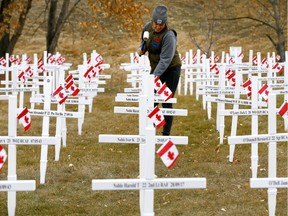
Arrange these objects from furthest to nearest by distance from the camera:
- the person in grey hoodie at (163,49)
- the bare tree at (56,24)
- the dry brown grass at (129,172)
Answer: the bare tree at (56,24), the person in grey hoodie at (163,49), the dry brown grass at (129,172)

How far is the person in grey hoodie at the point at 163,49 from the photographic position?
11.3 meters

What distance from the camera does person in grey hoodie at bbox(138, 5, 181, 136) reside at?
443 inches

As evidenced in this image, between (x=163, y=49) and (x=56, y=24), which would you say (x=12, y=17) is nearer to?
(x=56, y=24)

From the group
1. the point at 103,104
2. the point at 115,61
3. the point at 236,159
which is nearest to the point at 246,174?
the point at 236,159

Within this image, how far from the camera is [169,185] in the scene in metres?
6.33

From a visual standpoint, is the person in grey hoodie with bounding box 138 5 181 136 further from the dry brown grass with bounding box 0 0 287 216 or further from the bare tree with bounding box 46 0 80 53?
the bare tree with bounding box 46 0 80 53

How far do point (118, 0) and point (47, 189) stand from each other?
17085 millimetres

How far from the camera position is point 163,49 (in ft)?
37.3

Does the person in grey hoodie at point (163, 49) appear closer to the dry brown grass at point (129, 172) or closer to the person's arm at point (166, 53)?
the person's arm at point (166, 53)

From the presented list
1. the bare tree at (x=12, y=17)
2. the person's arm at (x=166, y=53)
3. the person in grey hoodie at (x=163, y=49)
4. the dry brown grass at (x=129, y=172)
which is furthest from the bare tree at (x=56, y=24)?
the person's arm at (x=166, y=53)

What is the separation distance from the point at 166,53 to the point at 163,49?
0.28 feet

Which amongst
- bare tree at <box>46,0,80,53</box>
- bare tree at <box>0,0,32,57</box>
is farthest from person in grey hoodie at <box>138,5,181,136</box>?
bare tree at <box>46,0,80,53</box>

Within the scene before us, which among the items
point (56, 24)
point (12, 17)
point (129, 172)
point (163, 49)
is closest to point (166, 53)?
point (163, 49)

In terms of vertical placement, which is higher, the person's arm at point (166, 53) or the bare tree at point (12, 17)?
the bare tree at point (12, 17)
